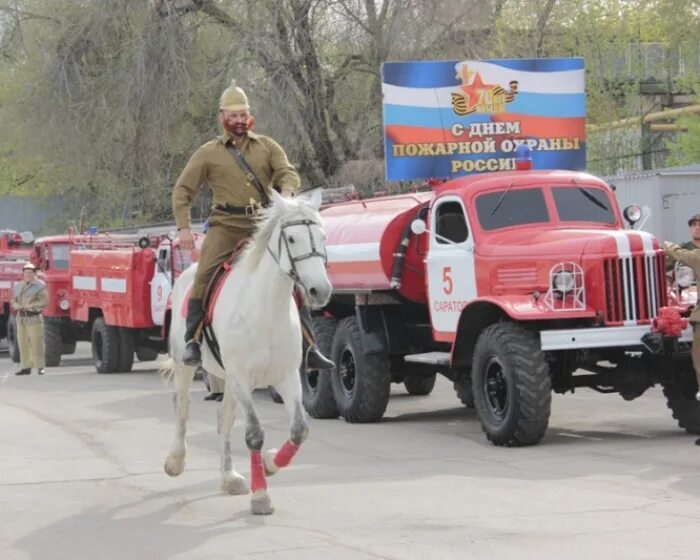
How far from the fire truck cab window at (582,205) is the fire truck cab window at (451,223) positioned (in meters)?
0.93

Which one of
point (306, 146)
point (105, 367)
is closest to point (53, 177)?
point (306, 146)

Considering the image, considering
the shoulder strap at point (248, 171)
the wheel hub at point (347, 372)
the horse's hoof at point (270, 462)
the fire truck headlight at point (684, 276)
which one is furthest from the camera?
the wheel hub at point (347, 372)

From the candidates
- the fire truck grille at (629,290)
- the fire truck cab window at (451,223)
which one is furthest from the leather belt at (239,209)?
the fire truck cab window at (451,223)

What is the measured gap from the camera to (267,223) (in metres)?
10.7

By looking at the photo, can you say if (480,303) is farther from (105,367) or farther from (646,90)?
(646,90)

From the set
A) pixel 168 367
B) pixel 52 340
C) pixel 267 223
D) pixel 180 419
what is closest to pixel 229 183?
pixel 267 223

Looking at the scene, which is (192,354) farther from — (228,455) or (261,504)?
(261,504)

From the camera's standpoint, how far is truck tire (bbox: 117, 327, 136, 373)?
26609 mm

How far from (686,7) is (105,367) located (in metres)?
13.6

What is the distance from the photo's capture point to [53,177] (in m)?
45.7

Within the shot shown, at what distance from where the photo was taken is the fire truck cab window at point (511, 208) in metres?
15.6

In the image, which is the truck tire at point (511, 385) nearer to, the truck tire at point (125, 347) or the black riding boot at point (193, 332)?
the black riding boot at point (193, 332)

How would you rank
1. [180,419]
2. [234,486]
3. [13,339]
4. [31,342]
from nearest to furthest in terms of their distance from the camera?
1. [234,486]
2. [180,419]
3. [31,342]
4. [13,339]

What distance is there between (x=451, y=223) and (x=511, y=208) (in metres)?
0.68
